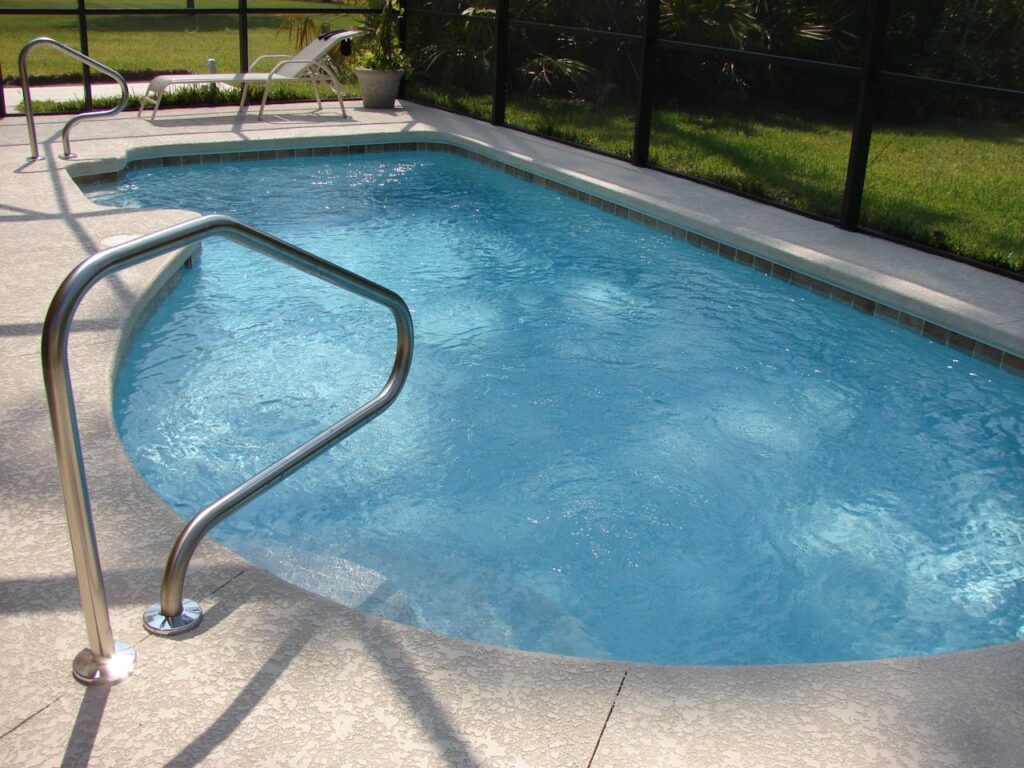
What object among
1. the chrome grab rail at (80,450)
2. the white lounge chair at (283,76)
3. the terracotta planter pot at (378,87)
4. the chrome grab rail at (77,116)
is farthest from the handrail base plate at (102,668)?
the terracotta planter pot at (378,87)

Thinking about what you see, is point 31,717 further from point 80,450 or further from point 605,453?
point 605,453

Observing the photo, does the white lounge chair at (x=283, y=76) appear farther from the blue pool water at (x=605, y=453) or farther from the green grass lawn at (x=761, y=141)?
the blue pool water at (x=605, y=453)

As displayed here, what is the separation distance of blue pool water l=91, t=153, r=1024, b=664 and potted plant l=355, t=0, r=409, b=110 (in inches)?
162

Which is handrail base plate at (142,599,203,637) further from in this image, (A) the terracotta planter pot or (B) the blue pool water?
(A) the terracotta planter pot

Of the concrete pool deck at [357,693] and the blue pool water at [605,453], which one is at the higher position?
the concrete pool deck at [357,693]

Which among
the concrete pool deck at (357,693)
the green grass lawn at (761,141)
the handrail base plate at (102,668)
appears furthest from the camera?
the green grass lawn at (761,141)

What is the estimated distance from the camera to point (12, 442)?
324 centimetres

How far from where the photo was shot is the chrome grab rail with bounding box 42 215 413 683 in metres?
1.79

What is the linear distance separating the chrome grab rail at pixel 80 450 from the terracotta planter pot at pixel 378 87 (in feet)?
26.2

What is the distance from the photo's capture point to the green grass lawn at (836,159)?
800 centimetres

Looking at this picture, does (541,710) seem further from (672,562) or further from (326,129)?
(326,129)

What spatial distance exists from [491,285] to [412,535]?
2.87m

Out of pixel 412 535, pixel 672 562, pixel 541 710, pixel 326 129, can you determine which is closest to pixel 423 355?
pixel 412 535

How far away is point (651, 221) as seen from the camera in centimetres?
712
